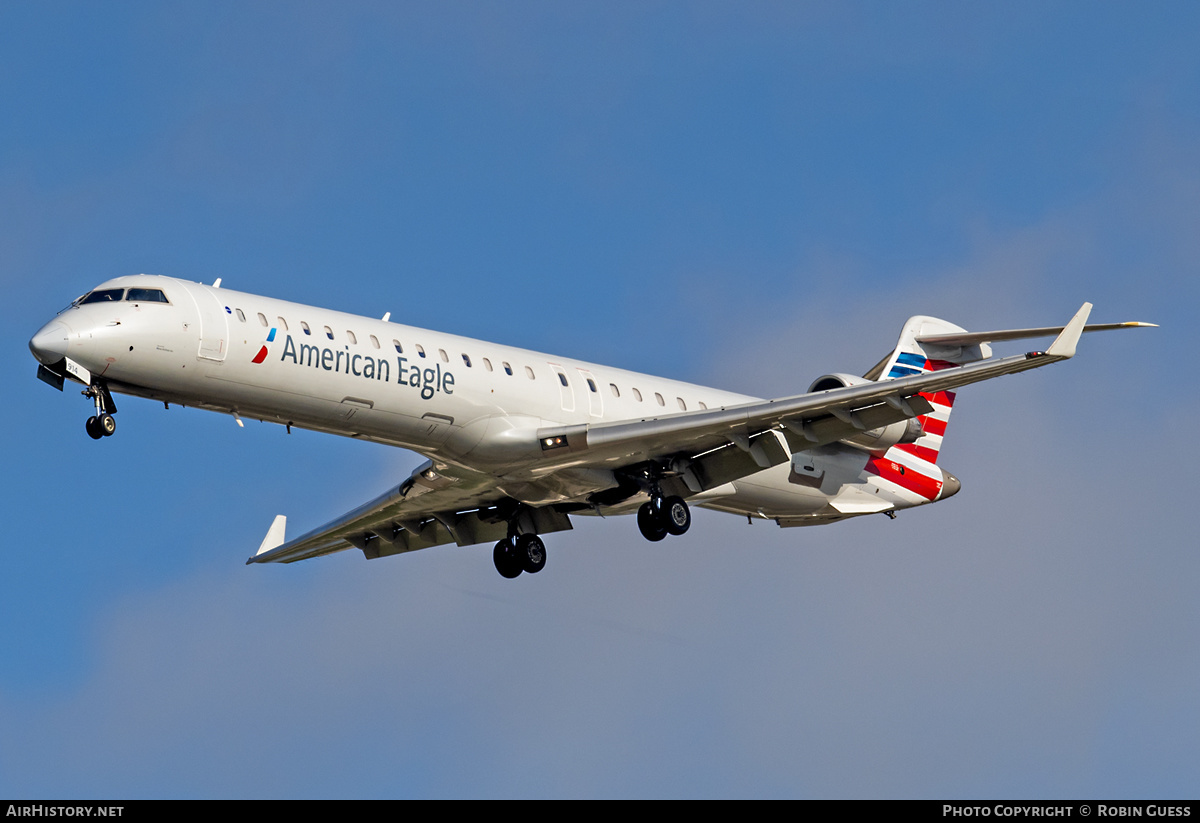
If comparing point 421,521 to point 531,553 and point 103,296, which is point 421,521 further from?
point 103,296

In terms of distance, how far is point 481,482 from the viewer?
27.8 meters

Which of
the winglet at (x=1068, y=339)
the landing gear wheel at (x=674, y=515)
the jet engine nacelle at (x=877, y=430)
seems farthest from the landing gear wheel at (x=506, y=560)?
the winglet at (x=1068, y=339)

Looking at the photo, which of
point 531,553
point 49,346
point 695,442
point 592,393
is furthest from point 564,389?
point 49,346

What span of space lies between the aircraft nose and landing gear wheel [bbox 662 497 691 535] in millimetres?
9664

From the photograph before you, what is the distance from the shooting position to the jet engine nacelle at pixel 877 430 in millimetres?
28984

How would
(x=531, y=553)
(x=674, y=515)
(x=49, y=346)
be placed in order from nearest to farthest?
(x=49, y=346) → (x=674, y=515) → (x=531, y=553)

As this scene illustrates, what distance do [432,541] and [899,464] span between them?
8.76 m

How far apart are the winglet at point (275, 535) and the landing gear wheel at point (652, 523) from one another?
876cm

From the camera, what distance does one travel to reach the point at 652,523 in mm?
27547

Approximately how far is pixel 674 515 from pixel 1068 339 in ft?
22.3

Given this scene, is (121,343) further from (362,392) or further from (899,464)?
(899,464)

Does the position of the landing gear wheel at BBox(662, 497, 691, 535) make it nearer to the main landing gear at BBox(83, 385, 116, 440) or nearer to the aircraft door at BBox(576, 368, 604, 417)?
the aircraft door at BBox(576, 368, 604, 417)

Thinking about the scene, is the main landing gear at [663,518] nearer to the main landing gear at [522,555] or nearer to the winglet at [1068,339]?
the main landing gear at [522,555]
